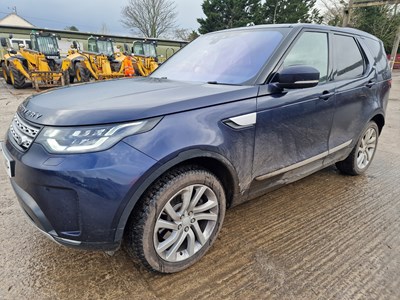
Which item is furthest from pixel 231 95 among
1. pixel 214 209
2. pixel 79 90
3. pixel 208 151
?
pixel 79 90

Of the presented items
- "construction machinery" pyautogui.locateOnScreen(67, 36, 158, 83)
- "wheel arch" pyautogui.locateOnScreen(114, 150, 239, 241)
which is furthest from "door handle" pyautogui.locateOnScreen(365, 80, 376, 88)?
"construction machinery" pyautogui.locateOnScreen(67, 36, 158, 83)

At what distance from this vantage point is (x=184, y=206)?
6.35ft

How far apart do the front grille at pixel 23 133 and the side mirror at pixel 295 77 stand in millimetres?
1696

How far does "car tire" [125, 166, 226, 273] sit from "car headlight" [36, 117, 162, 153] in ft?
1.24

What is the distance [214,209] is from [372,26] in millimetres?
37982

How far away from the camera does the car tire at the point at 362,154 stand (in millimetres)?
3541

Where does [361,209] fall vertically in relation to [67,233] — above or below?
below

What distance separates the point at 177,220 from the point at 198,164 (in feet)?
1.31

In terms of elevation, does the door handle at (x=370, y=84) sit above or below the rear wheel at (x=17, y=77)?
above

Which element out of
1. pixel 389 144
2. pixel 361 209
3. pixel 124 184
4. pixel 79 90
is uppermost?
pixel 79 90

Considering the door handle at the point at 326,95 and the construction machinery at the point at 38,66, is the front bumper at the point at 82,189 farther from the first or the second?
the construction machinery at the point at 38,66

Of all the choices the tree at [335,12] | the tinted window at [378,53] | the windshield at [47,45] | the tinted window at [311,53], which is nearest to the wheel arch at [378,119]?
the tinted window at [378,53]

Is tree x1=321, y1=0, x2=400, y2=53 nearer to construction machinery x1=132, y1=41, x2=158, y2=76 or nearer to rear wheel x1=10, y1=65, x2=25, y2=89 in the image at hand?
construction machinery x1=132, y1=41, x2=158, y2=76

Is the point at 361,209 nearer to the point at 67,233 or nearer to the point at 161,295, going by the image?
the point at 161,295
